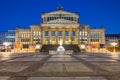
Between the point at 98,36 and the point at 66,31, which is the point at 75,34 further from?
the point at 98,36

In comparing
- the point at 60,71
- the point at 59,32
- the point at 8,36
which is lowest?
the point at 60,71

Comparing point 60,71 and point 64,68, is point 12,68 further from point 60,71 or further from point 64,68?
point 60,71

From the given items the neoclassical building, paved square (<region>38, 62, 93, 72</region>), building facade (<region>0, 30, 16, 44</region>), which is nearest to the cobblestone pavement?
paved square (<region>38, 62, 93, 72</region>)

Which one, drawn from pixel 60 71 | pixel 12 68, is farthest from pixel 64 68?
pixel 12 68

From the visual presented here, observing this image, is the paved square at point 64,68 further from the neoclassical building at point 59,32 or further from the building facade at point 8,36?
the building facade at point 8,36

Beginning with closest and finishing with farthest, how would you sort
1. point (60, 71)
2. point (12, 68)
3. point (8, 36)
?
point (60, 71) < point (12, 68) < point (8, 36)

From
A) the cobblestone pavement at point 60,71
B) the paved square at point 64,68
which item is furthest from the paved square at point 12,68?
the paved square at point 64,68

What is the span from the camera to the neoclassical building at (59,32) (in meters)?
125

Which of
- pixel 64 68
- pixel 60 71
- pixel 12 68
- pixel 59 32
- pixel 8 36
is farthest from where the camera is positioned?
pixel 8 36

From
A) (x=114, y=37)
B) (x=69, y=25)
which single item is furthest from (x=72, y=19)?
(x=114, y=37)

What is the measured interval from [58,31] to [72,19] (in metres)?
10.1

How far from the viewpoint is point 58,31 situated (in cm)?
12594

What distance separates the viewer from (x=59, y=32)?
127 metres

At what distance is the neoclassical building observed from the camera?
125 meters
